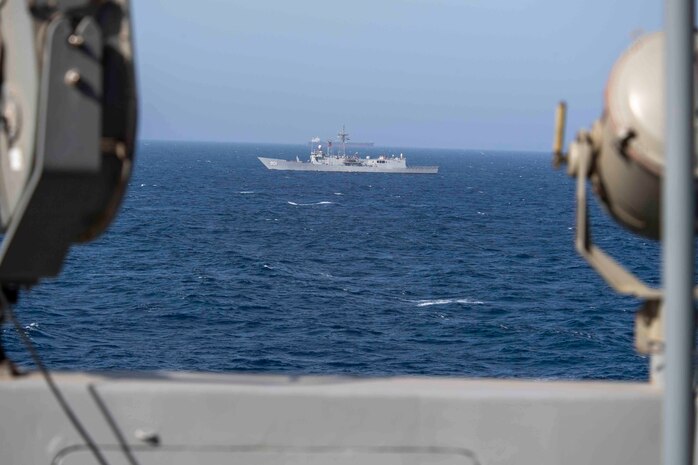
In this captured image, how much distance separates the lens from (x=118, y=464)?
3549mm

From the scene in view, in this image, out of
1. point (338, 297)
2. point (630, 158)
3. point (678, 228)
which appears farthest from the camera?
point (338, 297)

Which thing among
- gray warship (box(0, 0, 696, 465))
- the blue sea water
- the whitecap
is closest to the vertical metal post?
gray warship (box(0, 0, 696, 465))

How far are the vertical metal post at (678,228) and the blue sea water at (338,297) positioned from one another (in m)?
24.3

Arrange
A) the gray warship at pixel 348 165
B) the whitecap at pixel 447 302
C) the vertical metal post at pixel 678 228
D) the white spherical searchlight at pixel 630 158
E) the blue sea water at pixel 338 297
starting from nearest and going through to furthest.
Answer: the vertical metal post at pixel 678 228 → the white spherical searchlight at pixel 630 158 → the blue sea water at pixel 338 297 → the whitecap at pixel 447 302 → the gray warship at pixel 348 165

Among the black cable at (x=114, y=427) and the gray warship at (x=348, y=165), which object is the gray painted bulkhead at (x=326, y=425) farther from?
the gray warship at (x=348, y=165)

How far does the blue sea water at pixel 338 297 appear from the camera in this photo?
1348 inches

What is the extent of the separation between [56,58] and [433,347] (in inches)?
1326

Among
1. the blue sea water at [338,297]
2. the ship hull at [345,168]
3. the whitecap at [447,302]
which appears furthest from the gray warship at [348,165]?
the whitecap at [447,302]

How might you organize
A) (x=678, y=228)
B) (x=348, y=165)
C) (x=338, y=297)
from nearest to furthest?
1. (x=678, y=228)
2. (x=338, y=297)
3. (x=348, y=165)

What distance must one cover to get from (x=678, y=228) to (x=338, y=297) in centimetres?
4230

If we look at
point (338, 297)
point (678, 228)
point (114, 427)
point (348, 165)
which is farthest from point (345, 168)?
point (678, 228)

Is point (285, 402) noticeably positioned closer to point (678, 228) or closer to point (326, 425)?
point (326, 425)

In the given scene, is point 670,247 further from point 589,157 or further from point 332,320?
point 332,320

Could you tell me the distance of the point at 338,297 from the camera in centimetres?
4472
